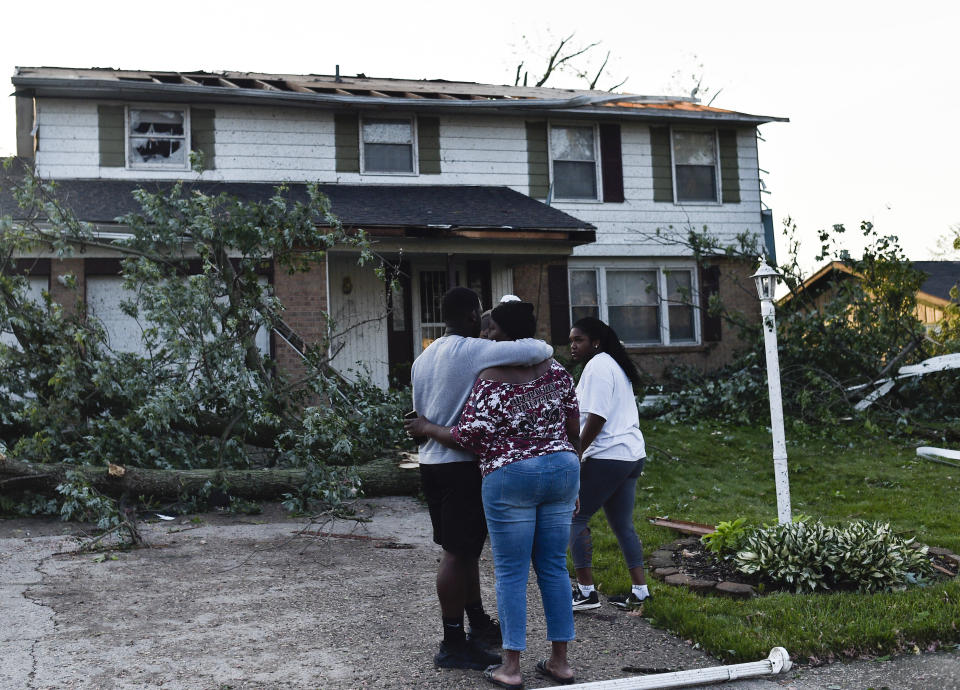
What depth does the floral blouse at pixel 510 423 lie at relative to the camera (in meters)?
3.88

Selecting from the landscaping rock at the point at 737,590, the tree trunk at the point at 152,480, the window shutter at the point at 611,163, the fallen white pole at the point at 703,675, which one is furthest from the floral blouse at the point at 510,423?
the window shutter at the point at 611,163

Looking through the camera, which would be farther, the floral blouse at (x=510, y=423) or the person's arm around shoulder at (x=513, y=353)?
the person's arm around shoulder at (x=513, y=353)

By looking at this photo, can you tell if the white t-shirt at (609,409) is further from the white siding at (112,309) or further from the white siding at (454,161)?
the white siding at (454,161)

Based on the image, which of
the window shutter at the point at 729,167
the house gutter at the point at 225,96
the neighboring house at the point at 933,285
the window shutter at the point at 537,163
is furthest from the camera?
the neighboring house at the point at 933,285

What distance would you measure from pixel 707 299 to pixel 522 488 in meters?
12.8

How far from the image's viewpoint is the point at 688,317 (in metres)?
16.2

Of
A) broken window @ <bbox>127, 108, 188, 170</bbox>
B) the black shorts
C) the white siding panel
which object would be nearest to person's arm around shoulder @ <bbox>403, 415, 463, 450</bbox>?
the black shorts

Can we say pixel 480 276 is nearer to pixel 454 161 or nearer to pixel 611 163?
pixel 454 161

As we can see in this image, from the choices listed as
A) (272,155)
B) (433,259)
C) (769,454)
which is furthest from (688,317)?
(272,155)

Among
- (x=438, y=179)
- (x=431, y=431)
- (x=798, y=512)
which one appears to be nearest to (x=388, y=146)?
(x=438, y=179)

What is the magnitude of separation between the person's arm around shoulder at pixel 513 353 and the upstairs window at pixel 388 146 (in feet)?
36.9

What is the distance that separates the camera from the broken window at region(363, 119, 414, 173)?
48.9ft

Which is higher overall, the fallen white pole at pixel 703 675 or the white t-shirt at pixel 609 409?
the white t-shirt at pixel 609 409

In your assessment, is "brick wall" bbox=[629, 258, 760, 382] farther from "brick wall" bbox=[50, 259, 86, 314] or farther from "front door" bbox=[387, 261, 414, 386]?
"brick wall" bbox=[50, 259, 86, 314]
